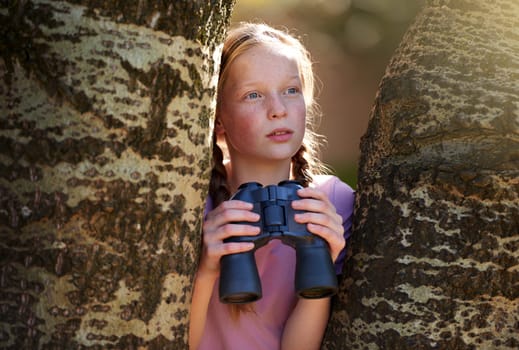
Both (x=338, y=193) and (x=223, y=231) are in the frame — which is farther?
(x=338, y=193)

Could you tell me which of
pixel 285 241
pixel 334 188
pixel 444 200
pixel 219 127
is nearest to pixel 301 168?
pixel 334 188

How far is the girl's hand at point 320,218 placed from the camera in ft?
6.42

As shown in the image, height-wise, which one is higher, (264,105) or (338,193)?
(264,105)

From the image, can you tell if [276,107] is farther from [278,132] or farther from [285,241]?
[285,241]

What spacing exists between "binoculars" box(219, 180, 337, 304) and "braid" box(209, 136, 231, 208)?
540 mm

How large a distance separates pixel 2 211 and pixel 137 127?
1.04ft

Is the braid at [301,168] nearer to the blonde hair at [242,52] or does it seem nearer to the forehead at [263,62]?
the blonde hair at [242,52]

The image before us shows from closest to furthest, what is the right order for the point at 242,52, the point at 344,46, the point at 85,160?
1. the point at 85,160
2. the point at 242,52
3. the point at 344,46

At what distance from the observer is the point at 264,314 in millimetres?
2436

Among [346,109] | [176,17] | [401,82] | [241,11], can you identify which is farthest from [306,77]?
[346,109]

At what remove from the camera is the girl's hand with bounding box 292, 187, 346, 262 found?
196 centimetres

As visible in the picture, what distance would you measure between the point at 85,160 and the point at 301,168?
1270mm

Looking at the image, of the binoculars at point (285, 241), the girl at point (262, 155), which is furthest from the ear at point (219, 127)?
the binoculars at point (285, 241)

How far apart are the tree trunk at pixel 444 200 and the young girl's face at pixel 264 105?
0.49 meters
